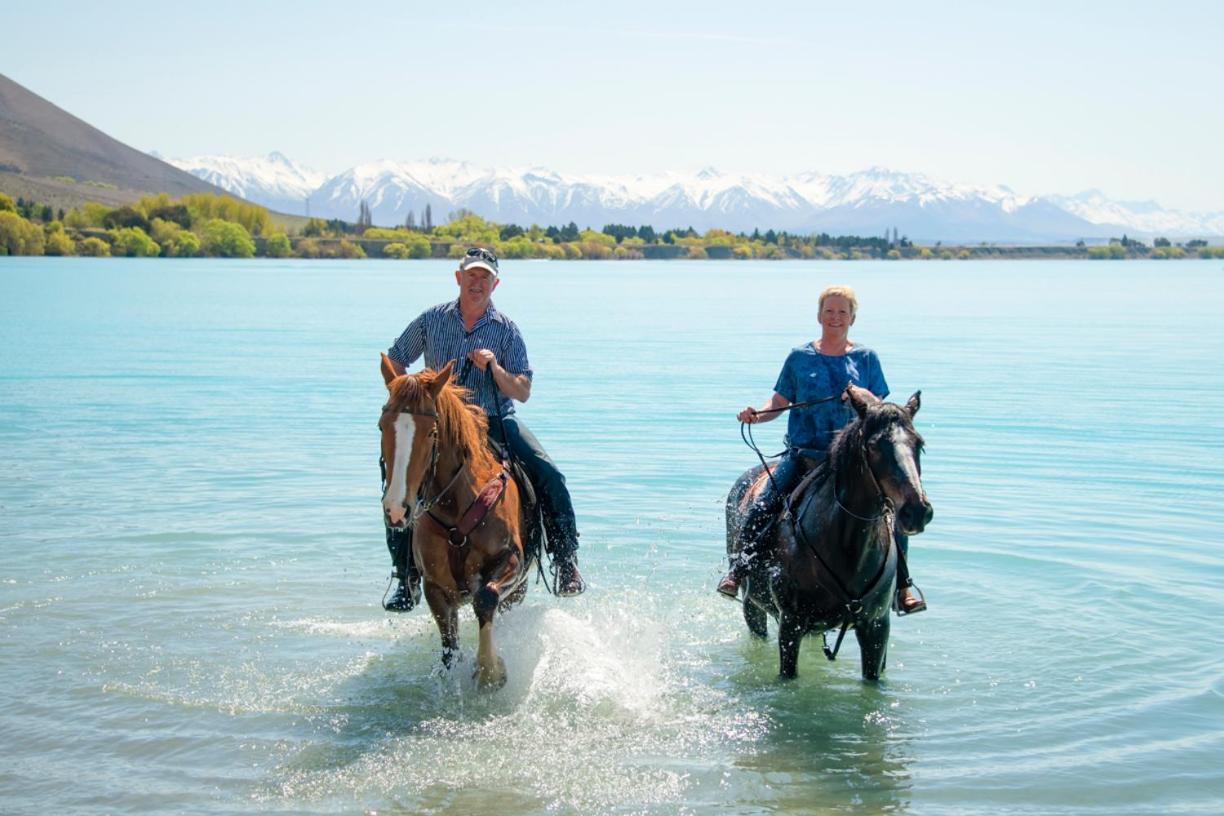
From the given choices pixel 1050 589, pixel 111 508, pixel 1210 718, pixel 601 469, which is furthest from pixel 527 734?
pixel 601 469

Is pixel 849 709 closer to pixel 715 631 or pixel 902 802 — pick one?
pixel 902 802

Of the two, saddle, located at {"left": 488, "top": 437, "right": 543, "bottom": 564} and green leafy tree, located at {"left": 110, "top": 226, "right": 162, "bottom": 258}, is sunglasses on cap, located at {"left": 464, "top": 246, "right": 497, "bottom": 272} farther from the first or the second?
green leafy tree, located at {"left": 110, "top": 226, "right": 162, "bottom": 258}

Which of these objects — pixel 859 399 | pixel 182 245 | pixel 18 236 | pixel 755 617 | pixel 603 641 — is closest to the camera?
pixel 859 399

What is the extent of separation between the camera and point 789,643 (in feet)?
27.8

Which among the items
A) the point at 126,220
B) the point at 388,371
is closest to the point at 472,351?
the point at 388,371

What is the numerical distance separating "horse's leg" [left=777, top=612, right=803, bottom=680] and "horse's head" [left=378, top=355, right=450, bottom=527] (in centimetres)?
257

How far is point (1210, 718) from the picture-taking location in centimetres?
821

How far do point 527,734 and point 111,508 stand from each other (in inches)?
319

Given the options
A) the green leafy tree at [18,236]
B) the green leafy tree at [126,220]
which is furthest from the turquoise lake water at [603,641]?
the green leafy tree at [126,220]

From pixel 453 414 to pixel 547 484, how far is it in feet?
4.96

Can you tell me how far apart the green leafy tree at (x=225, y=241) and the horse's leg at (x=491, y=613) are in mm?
169619

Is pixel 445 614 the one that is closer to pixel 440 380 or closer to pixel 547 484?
pixel 547 484

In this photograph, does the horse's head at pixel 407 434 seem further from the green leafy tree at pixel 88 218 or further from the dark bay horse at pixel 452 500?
the green leafy tree at pixel 88 218

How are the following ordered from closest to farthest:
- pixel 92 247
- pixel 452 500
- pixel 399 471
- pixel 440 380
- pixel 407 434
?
pixel 399 471, pixel 407 434, pixel 440 380, pixel 452 500, pixel 92 247
